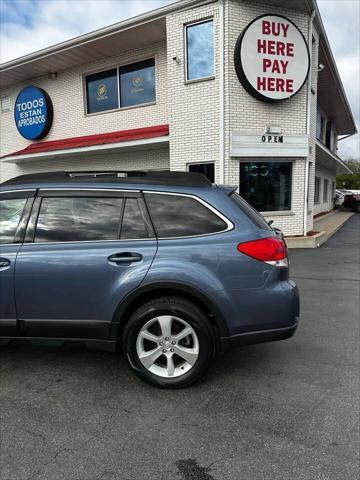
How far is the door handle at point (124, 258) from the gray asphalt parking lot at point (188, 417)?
3.46ft

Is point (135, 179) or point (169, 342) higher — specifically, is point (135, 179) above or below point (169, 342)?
above

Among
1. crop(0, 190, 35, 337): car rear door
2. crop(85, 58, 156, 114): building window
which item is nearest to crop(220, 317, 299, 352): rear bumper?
crop(0, 190, 35, 337): car rear door

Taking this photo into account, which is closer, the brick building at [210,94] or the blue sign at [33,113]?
the brick building at [210,94]

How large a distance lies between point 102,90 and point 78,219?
1059 cm

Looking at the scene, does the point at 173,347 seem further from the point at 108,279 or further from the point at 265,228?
the point at 265,228

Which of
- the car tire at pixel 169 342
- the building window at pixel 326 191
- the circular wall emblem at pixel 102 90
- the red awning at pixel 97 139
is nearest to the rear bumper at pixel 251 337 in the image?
the car tire at pixel 169 342

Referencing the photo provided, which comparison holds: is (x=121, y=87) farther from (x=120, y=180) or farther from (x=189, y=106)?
(x=120, y=180)

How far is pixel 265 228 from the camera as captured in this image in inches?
123

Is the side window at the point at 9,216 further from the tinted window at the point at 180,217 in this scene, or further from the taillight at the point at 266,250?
the taillight at the point at 266,250

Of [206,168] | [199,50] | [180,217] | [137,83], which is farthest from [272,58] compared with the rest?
[180,217]

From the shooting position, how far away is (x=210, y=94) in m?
9.49

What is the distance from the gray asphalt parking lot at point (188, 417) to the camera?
215 cm

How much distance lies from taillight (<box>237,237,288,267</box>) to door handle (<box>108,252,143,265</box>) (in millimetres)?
806

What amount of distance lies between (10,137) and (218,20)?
9786 millimetres
